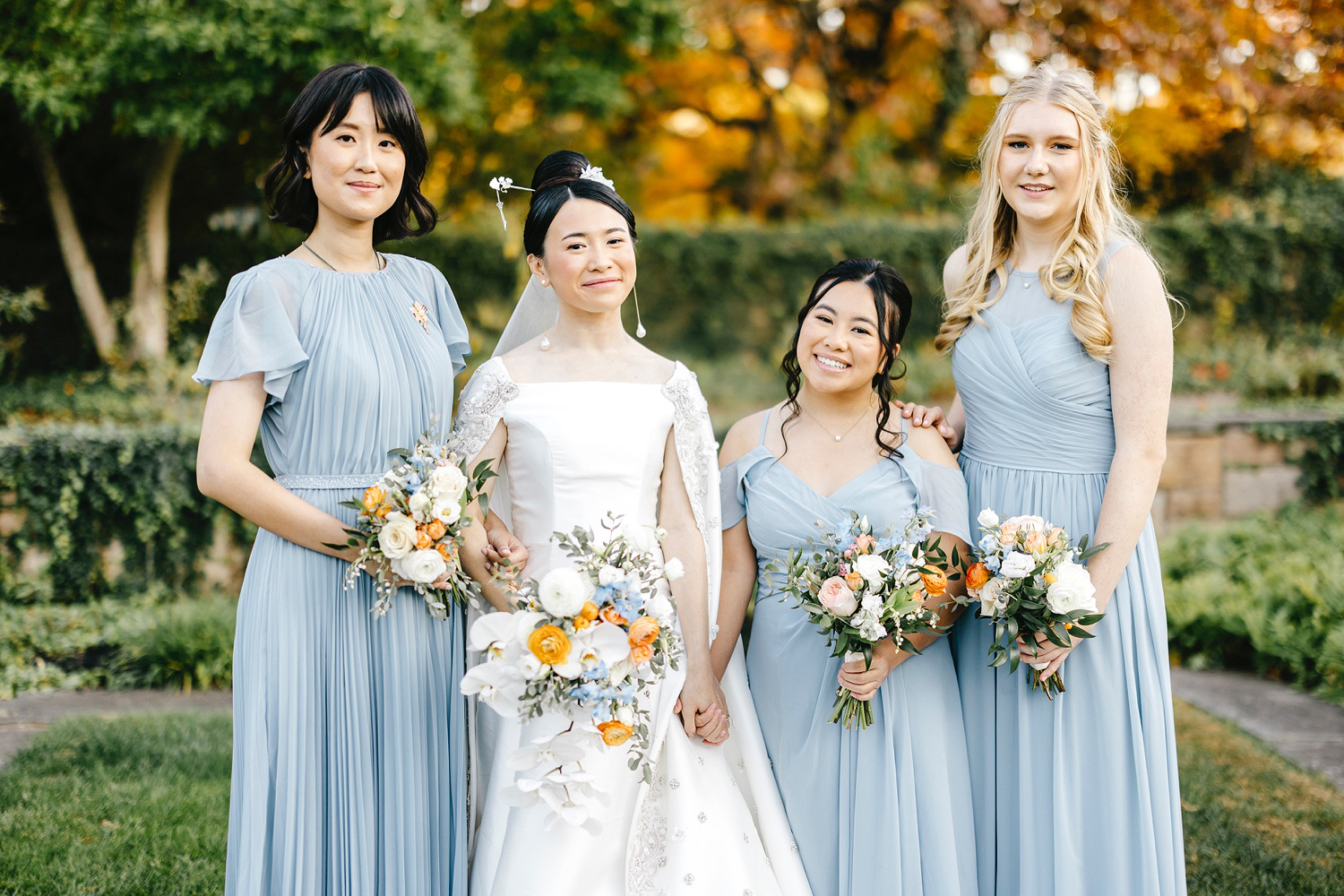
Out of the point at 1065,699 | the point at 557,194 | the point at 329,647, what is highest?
the point at 557,194

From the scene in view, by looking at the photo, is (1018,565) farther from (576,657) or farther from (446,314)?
(446,314)

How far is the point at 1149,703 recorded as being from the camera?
2.90 m

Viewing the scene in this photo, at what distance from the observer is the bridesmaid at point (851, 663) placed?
2922 mm

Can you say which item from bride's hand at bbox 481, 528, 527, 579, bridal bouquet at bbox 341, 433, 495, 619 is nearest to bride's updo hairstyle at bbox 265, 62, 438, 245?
bridal bouquet at bbox 341, 433, 495, 619

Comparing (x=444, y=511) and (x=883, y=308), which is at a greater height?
(x=883, y=308)

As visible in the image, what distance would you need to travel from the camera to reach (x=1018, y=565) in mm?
2635

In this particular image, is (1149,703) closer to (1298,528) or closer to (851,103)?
(1298,528)

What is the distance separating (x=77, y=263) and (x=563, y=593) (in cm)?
933

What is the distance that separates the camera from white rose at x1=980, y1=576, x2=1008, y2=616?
271 cm

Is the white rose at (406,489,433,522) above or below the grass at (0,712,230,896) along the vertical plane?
above

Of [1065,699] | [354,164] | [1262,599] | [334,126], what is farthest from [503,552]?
[1262,599]

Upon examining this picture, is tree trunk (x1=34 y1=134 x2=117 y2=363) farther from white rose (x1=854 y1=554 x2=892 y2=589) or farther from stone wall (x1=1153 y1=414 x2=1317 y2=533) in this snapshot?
stone wall (x1=1153 y1=414 x2=1317 y2=533)

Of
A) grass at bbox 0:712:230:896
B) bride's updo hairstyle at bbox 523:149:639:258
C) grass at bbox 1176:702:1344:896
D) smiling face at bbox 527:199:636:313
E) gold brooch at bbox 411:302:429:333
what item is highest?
bride's updo hairstyle at bbox 523:149:639:258

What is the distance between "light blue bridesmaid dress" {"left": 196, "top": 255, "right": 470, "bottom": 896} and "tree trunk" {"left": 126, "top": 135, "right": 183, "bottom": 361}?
26.1ft
